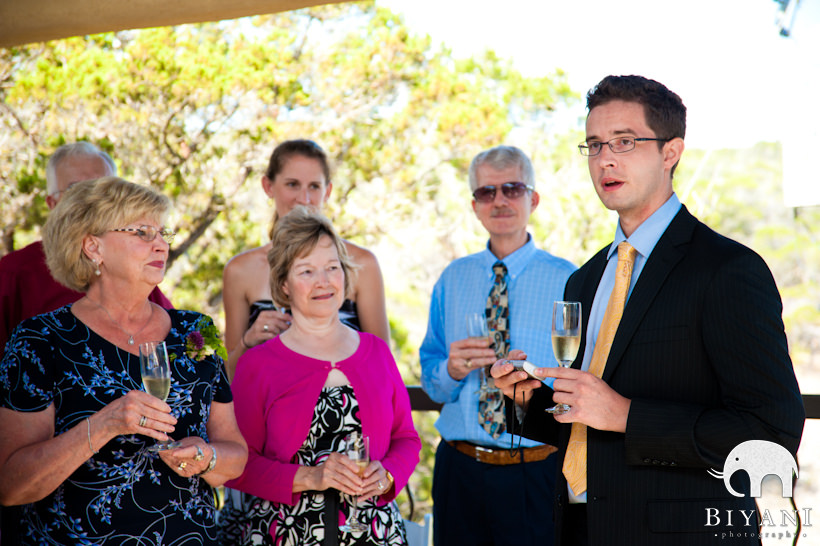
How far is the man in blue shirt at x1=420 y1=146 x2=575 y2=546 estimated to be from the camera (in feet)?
10.3

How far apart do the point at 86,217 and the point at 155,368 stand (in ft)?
2.28

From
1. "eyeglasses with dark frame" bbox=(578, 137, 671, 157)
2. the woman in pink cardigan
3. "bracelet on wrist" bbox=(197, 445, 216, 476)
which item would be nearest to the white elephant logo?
"eyeglasses with dark frame" bbox=(578, 137, 671, 157)

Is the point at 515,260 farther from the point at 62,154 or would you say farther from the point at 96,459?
the point at 62,154

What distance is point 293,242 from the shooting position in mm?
3072

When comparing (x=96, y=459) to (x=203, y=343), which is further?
(x=203, y=343)

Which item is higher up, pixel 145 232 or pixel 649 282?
pixel 145 232

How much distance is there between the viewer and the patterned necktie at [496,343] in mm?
3182

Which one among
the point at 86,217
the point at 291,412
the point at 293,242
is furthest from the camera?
the point at 293,242

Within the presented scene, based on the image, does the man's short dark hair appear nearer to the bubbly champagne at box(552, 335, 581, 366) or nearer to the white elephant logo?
the bubbly champagne at box(552, 335, 581, 366)

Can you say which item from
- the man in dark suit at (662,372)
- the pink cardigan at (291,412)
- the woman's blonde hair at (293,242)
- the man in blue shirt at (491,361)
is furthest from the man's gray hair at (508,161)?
the man in dark suit at (662,372)

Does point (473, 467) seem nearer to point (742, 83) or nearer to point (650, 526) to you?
point (650, 526)

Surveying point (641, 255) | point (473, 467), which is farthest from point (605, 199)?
point (473, 467)

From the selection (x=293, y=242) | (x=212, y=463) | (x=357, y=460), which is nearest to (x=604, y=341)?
(x=357, y=460)

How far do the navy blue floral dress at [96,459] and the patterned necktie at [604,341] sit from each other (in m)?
1.21
